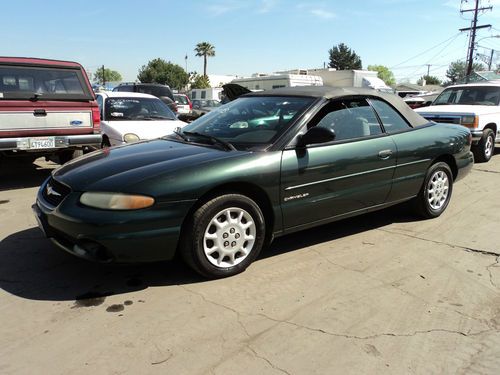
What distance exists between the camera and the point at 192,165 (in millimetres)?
3457

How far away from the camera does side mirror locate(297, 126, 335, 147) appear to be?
385 cm

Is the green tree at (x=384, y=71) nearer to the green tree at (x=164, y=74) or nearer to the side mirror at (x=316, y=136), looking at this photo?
the green tree at (x=164, y=74)

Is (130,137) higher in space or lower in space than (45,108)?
lower

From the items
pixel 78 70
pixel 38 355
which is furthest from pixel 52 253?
pixel 78 70

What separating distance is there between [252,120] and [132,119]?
459 cm

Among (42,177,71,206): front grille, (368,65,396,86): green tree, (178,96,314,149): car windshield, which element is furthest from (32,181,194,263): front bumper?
(368,65,396,86): green tree

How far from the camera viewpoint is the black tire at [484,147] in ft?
32.0

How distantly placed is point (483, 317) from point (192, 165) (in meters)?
2.32

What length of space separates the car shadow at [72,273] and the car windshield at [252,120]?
1.08 meters

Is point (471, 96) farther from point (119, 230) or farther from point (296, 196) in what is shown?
point (119, 230)

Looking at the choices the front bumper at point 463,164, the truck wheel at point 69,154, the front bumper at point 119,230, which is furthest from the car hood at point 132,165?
the truck wheel at point 69,154

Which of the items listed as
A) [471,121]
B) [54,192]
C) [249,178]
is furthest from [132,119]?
[471,121]

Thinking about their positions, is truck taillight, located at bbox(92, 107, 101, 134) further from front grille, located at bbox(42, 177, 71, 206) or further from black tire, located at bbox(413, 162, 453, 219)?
black tire, located at bbox(413, 162, 453, 219)

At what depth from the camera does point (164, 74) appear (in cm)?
7944
